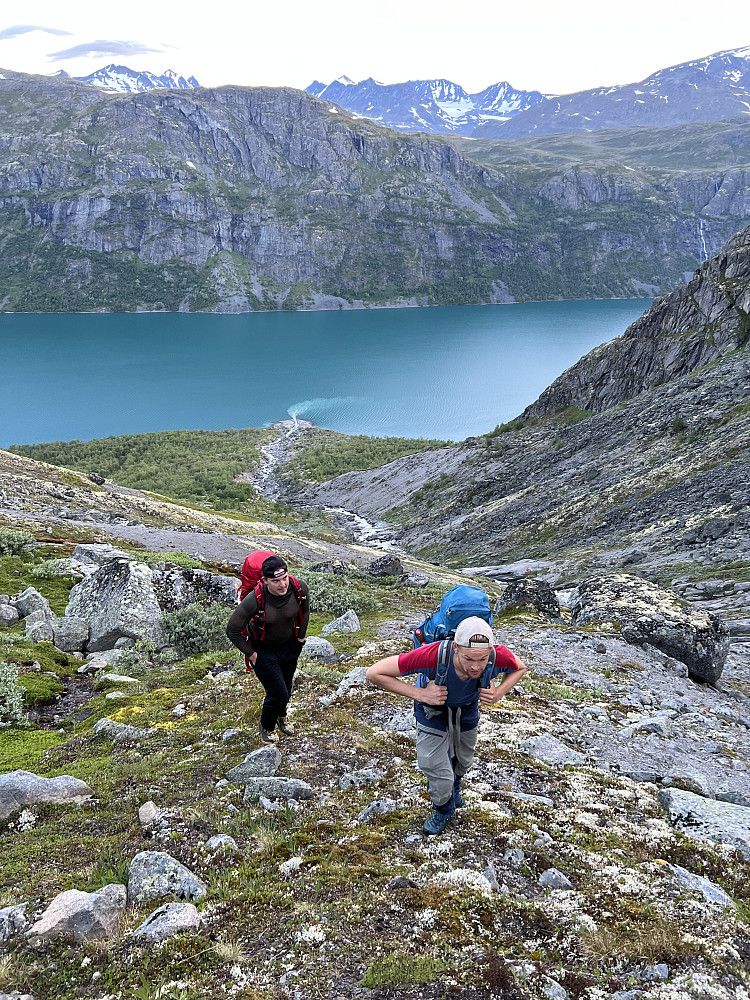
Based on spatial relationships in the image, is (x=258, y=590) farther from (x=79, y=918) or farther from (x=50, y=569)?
(x=50, y=569)

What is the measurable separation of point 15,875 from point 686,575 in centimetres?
2777

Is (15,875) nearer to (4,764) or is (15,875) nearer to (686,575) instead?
(4,764)

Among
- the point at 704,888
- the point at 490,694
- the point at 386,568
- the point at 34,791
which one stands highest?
the point at 490,694

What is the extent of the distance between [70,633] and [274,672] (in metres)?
8.20

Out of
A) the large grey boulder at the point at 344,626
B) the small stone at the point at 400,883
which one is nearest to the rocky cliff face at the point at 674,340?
the large grey boulder at the point at 344,626

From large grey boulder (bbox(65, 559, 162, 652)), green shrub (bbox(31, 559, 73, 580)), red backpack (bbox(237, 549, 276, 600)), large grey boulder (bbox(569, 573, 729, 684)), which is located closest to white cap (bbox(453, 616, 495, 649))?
red backpack (bbox(237, 549, 276, 600))

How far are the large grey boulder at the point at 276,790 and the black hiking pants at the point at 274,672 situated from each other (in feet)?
4.25

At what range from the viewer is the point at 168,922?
4.81 metres

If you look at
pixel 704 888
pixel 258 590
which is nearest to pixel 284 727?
pixel 258 590

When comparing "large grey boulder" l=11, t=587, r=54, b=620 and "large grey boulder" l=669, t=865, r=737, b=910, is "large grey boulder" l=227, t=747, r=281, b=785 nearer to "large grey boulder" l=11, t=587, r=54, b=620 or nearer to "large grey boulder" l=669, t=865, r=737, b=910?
"large grey boulder" l=669, t=865, r=737, b=910

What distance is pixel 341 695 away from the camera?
10.3m

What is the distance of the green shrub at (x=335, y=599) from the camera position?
19.7 m

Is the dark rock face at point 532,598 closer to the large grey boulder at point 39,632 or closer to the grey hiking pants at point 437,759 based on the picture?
the grey hiking pants at point 437,759

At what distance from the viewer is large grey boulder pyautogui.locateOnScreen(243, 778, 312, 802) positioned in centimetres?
684
